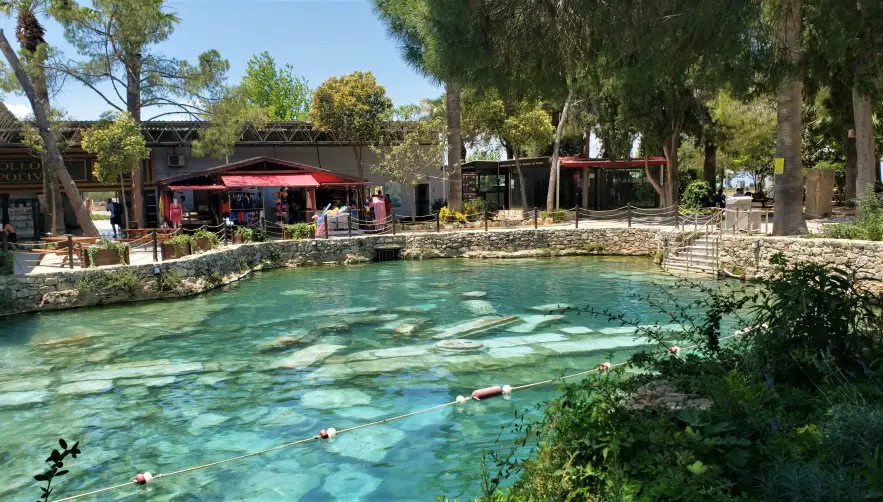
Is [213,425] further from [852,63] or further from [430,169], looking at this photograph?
[430,169]

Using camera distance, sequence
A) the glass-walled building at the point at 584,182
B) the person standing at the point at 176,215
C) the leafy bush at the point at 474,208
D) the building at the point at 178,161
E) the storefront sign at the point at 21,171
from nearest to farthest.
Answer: the person standing at the point at 176,215, the storefront sign at the point at 21,171, the building at the point at 178,161, the leafy bush at the point at 474,208, the glass-walled building at the point at 584,182

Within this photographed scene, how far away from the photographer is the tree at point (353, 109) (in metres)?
28.0

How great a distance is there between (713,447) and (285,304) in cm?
1237

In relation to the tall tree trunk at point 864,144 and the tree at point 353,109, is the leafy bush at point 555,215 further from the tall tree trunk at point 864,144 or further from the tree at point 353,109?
the tall tree trunk at point 864,144

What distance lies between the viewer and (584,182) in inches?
1208

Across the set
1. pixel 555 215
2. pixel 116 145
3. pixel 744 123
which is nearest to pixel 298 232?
pixel 116 145

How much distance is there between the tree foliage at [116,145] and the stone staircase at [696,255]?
16.8 m

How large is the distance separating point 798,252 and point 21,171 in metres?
27.8

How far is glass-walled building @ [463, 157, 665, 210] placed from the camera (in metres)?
30.6

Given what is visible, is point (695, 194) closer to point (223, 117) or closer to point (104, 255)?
point (223, 117)

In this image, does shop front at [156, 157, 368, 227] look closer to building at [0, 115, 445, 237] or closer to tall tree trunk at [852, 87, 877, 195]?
building at [0, 115, 445, 237]

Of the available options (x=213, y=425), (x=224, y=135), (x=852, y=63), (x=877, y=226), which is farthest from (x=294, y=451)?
(x=224, y=135)

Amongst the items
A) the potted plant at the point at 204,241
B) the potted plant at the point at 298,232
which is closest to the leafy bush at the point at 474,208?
the potted plant at the point at 298,232

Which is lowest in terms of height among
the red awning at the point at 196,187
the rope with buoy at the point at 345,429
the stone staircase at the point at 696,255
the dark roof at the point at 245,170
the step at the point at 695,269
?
the rope with buoy at the point at 345,429
